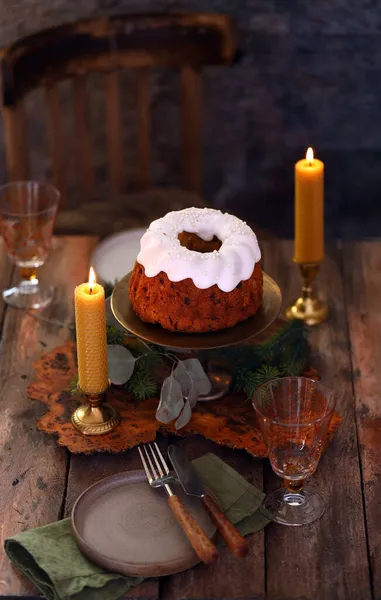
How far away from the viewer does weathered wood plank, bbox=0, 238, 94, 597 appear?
1.45m

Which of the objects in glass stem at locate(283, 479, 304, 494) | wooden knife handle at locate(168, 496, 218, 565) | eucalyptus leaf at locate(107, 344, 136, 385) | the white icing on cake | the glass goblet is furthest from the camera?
the glass goblet

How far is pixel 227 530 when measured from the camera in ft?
4.43

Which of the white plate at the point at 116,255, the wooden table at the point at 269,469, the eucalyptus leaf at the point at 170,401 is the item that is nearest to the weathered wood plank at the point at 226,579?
the wooden table at the point at 269,469

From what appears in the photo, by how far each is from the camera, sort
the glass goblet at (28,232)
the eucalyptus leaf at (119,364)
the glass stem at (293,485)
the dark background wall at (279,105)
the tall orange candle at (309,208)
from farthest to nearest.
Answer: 1. the dark background wall at (279,105)
2. the glass goblet at (28,232)
3. the tall orange candle at (309,208)
4. the eucalyptus leaf at (119,364)
5. the glass stem at (293,485)

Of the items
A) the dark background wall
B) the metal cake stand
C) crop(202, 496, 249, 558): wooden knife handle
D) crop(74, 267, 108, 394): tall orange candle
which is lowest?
the dark background wall

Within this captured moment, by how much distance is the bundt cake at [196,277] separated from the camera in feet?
5.13

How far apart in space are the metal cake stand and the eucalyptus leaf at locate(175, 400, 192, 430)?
0.09 m

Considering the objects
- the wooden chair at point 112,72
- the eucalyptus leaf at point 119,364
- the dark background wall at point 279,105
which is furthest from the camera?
the dark background wall at point 279,105

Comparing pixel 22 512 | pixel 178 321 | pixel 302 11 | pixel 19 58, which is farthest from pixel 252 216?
pixel 22 512

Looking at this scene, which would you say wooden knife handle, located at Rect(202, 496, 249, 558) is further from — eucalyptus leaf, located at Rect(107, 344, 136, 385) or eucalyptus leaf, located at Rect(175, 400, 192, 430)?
eucalyptus leaf, located at Rect(107, 344, 136, 385)

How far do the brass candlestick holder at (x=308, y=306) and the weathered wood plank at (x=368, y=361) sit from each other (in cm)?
6

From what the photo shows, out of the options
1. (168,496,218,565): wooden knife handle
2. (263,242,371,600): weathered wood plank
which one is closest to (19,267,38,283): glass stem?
(263,242,371,600): weathered wood plank

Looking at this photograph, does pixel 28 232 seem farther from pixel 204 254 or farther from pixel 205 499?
pixel 205 499

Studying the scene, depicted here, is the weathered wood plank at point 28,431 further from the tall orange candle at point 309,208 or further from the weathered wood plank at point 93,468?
the tall orange candle at point 309,208
